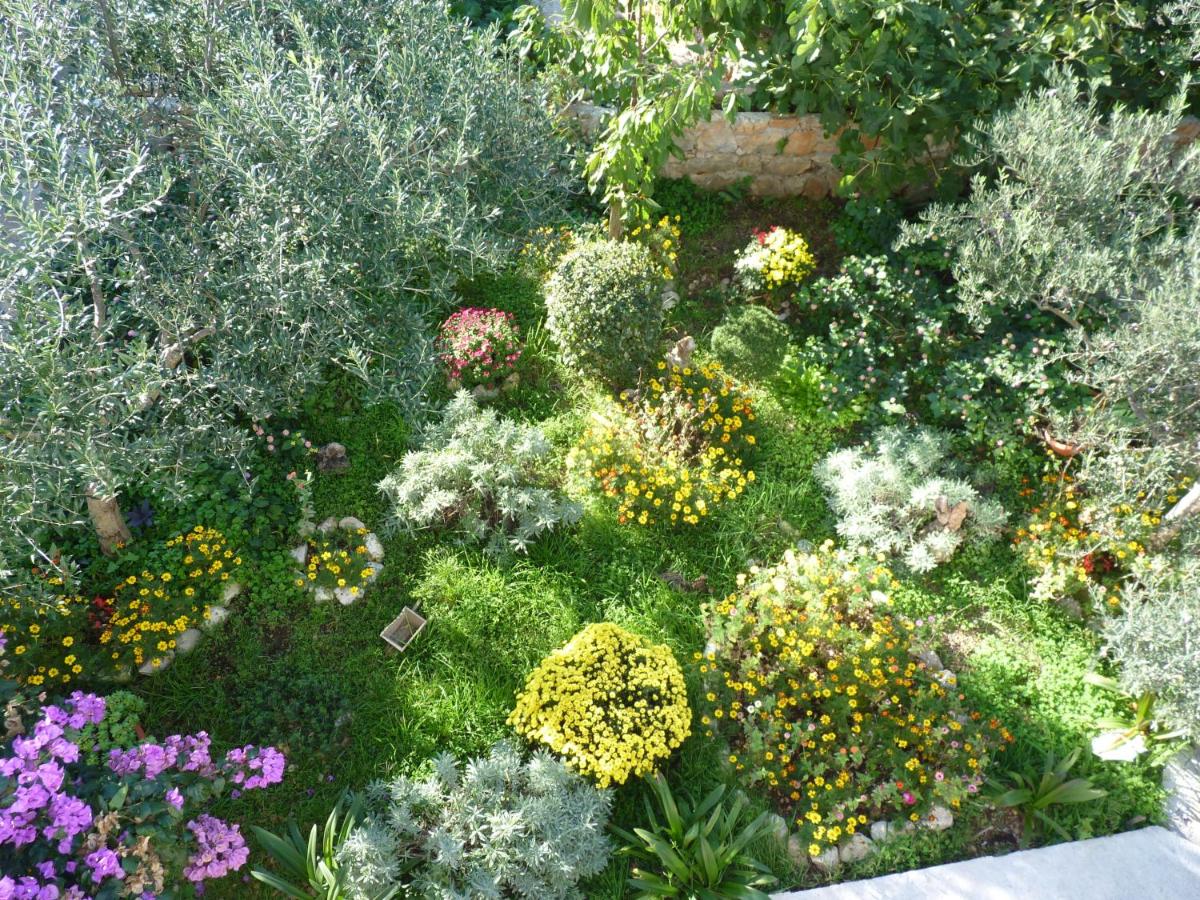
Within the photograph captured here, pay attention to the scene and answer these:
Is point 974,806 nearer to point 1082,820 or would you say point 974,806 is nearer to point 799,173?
point 1082,820

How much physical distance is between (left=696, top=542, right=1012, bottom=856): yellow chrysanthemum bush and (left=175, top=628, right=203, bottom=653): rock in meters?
3.14

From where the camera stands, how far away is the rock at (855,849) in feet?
15.7

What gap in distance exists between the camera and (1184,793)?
508 cm

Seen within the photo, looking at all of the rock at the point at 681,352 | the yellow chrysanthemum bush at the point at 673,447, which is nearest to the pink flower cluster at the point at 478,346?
the yellow chrysanthemum bush at the point at 673,447

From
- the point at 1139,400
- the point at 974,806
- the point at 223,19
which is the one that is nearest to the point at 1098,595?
the point at 1139,400

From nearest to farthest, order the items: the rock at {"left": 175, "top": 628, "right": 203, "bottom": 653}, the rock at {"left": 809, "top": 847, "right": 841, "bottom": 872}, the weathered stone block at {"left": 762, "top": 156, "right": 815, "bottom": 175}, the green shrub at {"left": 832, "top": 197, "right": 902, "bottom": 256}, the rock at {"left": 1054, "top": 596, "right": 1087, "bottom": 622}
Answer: the rock at {"left": 809, "top": 847, "right": 841, "bottom": 872} → the rock at {"left": 175, "top": 628, "right": 203, "bottom": 653} → the rock at {"left": 1054, "top": 596, "right": 1087, "bottom": 622} → the green shrub at {"left": 832, "top": 197, "right": 902, "bottom": 256} → the weathered stone block at {"left": 762, "top": 156, "right": 815, "bottom": 175}

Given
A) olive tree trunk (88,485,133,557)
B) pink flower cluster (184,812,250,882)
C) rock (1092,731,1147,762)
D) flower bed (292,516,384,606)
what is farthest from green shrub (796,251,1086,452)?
olive tree trunk (88,485,133,557)

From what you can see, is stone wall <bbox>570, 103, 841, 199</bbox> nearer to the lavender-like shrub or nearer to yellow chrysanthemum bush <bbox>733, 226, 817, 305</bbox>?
yellow chrysanthemum bush <bbox>733, 226, 817, 305</bbox>

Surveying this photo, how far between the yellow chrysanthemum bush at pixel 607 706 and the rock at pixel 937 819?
1426 millimetres

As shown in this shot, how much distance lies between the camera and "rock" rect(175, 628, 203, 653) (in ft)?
17.4

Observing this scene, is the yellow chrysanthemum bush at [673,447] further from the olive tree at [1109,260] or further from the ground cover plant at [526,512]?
the olive tree at [1109,260]

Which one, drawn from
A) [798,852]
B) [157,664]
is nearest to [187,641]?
[157,664]

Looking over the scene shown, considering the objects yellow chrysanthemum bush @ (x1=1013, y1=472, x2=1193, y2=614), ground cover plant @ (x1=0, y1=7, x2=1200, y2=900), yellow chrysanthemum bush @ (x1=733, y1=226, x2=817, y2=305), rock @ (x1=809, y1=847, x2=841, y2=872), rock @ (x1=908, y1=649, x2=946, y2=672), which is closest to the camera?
ground cover plant @ (x1=0, y1=7, x2=1200, y2=900)

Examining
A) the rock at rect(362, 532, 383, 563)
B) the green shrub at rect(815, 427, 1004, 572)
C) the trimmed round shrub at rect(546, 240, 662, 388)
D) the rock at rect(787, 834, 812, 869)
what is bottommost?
the rock at rect(787, 834, 812, 869)
